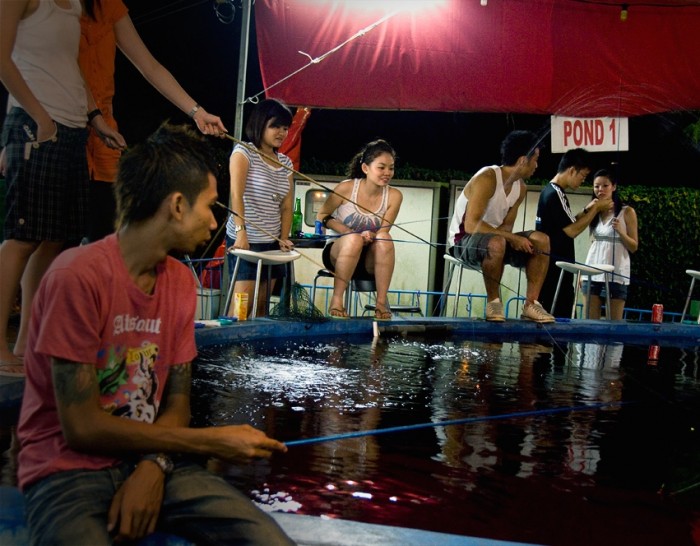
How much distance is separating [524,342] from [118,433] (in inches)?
232

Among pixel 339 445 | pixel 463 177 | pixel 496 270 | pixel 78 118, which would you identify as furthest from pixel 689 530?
pixel 463 177

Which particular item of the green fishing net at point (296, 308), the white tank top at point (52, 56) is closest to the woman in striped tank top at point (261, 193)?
the green fishing net at point (296, 308)

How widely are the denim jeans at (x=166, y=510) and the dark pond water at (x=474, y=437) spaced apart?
0.70 meters

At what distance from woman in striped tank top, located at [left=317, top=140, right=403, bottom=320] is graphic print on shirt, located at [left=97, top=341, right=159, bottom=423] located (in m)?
5.42

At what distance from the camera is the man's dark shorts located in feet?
27.0

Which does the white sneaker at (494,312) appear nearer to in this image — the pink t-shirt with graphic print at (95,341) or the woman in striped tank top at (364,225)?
the woman in striped tank top at (364,225)

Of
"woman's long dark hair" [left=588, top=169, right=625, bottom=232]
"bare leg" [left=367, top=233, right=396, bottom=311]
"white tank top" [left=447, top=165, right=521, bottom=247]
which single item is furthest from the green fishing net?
"woman's long dark hair" [left=588, top=169, right=625, bottom=232]

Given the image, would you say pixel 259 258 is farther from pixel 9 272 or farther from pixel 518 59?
pixel 518 59

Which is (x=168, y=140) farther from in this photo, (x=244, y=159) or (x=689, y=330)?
(x=689, y=330)

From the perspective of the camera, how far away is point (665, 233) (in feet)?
39.3

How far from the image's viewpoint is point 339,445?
12.3ft

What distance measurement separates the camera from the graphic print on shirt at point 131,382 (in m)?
2.31

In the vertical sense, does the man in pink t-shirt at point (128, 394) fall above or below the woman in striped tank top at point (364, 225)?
below

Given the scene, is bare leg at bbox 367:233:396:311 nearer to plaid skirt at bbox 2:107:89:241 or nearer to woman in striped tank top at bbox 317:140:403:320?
woman in striped tank top at bbox 317:140:403:320
